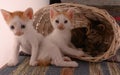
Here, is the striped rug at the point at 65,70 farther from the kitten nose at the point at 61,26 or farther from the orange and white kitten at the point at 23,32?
the kitten nose at the point at 61,26

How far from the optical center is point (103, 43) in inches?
37.8

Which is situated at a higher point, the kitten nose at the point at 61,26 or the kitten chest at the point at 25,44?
the kitten nose at the point at 61,26

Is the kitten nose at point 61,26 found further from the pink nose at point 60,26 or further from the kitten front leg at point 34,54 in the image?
the kitten front leg at point 34,54

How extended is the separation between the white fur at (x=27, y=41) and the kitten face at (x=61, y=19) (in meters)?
0.08

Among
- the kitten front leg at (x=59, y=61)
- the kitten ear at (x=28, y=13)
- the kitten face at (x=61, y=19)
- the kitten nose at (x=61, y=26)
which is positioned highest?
the kitten ear at (x=28, y=13)

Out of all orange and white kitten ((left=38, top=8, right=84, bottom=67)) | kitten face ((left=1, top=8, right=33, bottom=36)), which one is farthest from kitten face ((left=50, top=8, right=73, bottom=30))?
kitten face ((left=1, top=8, right=33, bottom=36))

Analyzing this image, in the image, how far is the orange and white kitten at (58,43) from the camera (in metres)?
0.84

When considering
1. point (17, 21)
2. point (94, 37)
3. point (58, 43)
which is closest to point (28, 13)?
point (17, 21)

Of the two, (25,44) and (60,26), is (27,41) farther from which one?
(60,26)

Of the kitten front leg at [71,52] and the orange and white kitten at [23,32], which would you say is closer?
the orange and white kitten at [23,32]

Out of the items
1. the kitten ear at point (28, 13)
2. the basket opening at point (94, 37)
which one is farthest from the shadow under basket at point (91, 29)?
Answer: the kitten ear at point (28, 13)

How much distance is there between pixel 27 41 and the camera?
830mm

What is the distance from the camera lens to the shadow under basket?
0.88 meters

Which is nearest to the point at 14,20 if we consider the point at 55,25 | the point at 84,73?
the point at 55,25
